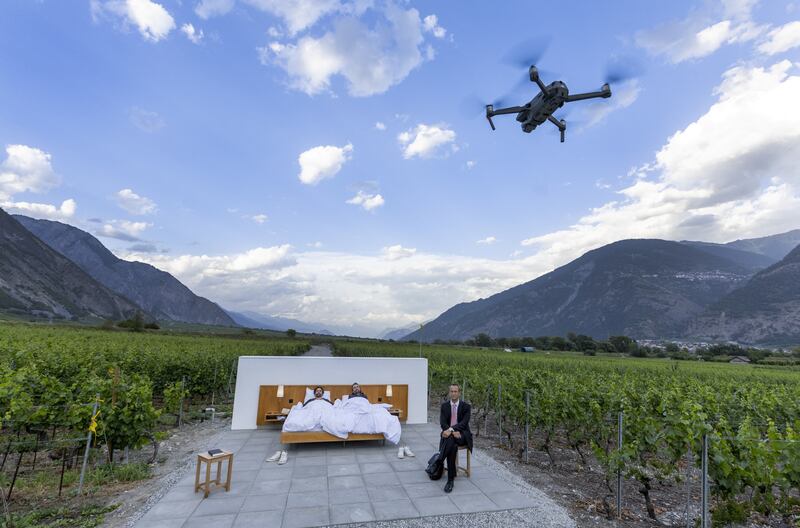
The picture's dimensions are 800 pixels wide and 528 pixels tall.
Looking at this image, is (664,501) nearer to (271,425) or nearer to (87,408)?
(271,425)

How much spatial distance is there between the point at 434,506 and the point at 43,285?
138 metres

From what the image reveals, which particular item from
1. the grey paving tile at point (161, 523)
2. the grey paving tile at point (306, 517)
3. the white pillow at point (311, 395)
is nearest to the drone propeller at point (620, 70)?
the grey paving tile at point (306, 517)

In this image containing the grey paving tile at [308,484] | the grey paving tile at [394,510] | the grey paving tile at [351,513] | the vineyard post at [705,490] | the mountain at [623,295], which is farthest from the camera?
the mountain at [623,295]

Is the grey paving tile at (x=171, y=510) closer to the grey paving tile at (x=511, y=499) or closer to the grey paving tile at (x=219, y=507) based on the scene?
the grey paving tile at (x=219, y=507)

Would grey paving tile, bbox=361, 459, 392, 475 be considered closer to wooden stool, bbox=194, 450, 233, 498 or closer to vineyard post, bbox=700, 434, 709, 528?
wooden stool, bbox=194, 450, 233, 498

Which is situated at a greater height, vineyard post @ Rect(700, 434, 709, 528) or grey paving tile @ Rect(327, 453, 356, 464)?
vineyard post @ Rect(700, 434, 709, 528)

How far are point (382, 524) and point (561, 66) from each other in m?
7.05

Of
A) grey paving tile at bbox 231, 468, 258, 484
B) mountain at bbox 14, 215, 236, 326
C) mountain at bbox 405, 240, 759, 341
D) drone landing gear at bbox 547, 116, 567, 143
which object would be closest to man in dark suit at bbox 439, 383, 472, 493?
grey paving tile at bbox 231, 468, 258, 484

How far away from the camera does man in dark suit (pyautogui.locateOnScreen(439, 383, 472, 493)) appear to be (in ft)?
16.7

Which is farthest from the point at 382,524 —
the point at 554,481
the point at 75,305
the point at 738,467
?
the point at 75,305

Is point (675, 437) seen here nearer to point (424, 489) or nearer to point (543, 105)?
point (424, 489)

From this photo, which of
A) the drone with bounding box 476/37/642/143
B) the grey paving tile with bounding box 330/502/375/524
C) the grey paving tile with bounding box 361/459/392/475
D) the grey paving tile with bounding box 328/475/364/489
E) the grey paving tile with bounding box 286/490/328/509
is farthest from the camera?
the drone with bounding box 476/37/642/143

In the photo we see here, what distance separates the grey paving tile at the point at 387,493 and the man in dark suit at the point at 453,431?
0.60 meters

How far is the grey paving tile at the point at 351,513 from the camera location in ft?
13.3
